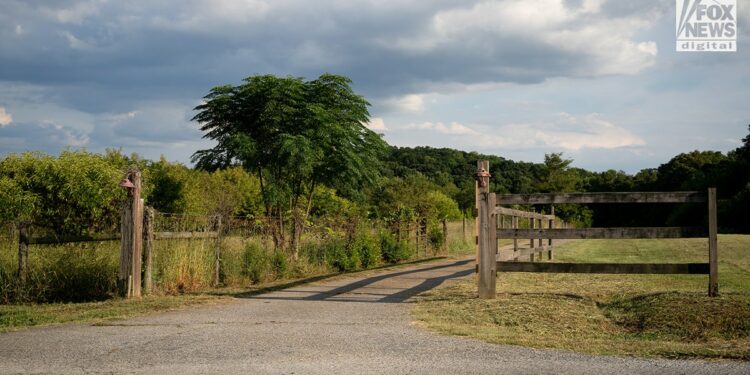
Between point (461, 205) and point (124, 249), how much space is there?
52.3m

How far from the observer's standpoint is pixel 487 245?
1041cm

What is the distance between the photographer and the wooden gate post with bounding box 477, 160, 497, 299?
10297 millimetres

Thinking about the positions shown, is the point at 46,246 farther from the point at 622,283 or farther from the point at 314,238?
the point at 622,283

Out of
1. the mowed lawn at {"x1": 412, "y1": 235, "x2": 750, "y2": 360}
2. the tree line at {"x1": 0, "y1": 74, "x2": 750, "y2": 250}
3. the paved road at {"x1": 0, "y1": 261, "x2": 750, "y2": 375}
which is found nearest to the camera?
the paved road at {"x1": 0, "y1": 261, "x2": 750, "y2": 375}

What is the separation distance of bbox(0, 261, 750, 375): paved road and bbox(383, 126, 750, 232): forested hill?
46190 millimetres

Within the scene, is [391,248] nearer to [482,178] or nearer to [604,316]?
[482,178]

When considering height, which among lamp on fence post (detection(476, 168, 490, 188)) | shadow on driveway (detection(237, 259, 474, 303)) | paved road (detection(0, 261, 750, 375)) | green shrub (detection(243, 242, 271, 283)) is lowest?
shadow on driveway (detection(237, 259, 474, 303))

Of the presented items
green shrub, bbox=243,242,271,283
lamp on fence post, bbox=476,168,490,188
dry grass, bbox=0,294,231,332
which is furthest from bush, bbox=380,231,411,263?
lamp on fence post, bbox=476,168,490,188

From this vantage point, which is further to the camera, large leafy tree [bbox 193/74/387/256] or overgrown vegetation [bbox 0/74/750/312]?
large leafy tree [bbox 193/74/387/256]

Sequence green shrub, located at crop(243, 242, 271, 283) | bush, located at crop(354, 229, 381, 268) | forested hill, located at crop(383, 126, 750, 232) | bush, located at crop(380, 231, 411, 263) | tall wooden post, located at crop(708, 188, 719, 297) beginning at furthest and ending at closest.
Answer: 1. forested hill, located at crop(383, 126, 750, 232)
2. bush, located at crop(380, 231, 411, 263)
3. bush, located at crop(354, 229, 381, 268)
4. green shrub, located at crop(243, 242, 271, 283)
5. tall wooden post, located at crop(708, 188, 719, 297)

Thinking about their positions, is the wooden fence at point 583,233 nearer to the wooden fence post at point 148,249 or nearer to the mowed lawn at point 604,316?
the mowed lawn at point 604,316

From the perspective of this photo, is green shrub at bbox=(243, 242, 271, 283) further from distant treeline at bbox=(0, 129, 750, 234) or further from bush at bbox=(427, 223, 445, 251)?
bush at bbox=(427, 223, 445, 251)

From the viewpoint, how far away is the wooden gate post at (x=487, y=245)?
1030 centimetres

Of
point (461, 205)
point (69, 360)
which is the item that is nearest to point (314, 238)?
point (69, 360)
